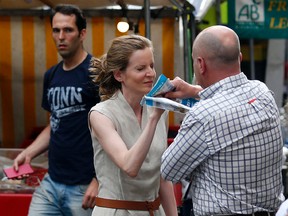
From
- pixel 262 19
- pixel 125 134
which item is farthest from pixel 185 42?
pixel 125 134

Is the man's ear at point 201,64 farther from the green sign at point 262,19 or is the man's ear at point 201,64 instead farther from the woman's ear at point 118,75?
the green sign at point 262,19

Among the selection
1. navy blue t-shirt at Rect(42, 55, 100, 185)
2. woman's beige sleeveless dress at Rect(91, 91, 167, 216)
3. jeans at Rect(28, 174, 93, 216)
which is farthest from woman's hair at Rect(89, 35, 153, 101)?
jeans at Rect(28, 174, 93, 216)

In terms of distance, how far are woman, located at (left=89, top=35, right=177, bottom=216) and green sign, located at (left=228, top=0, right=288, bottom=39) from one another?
550 cm

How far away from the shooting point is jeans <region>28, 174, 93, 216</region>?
468cm

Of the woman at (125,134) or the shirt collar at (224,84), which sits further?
the woman at (125,134)

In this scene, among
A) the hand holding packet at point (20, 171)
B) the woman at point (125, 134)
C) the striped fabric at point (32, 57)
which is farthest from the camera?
the striped fabric at point (32, 57)

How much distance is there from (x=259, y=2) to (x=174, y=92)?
238 inches

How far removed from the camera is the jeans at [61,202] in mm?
4676

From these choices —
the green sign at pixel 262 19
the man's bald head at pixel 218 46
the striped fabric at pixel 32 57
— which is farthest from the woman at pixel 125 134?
the green sign at pixel 262 19

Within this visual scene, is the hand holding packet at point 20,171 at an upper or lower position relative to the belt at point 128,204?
lower

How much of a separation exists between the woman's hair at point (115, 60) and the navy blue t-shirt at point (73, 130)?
0.72 metres

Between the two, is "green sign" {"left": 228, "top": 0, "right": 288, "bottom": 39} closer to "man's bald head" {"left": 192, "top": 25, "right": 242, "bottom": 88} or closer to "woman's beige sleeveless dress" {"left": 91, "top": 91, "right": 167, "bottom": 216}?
"woman's beige sleeveless dress" {"left": 91, "top": 91, "right": 167, "bottom": 216}

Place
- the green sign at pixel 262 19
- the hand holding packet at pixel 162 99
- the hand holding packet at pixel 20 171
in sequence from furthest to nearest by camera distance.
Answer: the green sign at pixel 262 19
the hand holding packet at pixel 20 171
the hand holding packet at pixel 162 99

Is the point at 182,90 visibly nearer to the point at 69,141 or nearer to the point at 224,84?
the point at 224,84
